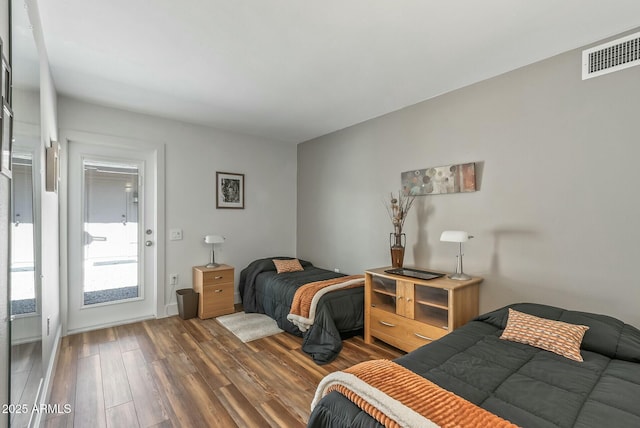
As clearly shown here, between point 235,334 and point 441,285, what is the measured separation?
2234 millimetres

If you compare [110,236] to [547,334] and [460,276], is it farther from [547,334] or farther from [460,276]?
Answer: [547,334]

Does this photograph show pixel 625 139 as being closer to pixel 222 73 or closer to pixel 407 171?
pixel 407 171

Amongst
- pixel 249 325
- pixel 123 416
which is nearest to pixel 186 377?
pixel 123 416

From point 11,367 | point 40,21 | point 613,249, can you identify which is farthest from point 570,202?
point 40,21

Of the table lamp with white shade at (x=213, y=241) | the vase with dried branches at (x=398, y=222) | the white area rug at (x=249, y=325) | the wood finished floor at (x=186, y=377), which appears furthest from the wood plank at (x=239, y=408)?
the table lamp with white shade at (x=213, y=241)

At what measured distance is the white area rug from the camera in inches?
128

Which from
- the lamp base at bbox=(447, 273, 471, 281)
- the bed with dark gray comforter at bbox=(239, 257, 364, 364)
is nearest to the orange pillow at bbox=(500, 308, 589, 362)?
the lamp base at bbox=(447, 273, 471, 281)

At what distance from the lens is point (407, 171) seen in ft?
11.1

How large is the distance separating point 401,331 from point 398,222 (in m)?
1.10

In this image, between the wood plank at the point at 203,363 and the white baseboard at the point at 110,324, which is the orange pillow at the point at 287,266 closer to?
the wood plank at the point at 203,363

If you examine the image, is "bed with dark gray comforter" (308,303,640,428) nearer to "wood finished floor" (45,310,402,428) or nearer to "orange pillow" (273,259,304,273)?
"wood finished floor" (45,310,402,428)

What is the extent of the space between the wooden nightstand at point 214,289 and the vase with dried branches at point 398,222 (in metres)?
2.16

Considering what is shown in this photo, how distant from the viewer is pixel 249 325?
353 cm

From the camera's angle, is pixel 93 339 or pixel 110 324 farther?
pixel 110 324
